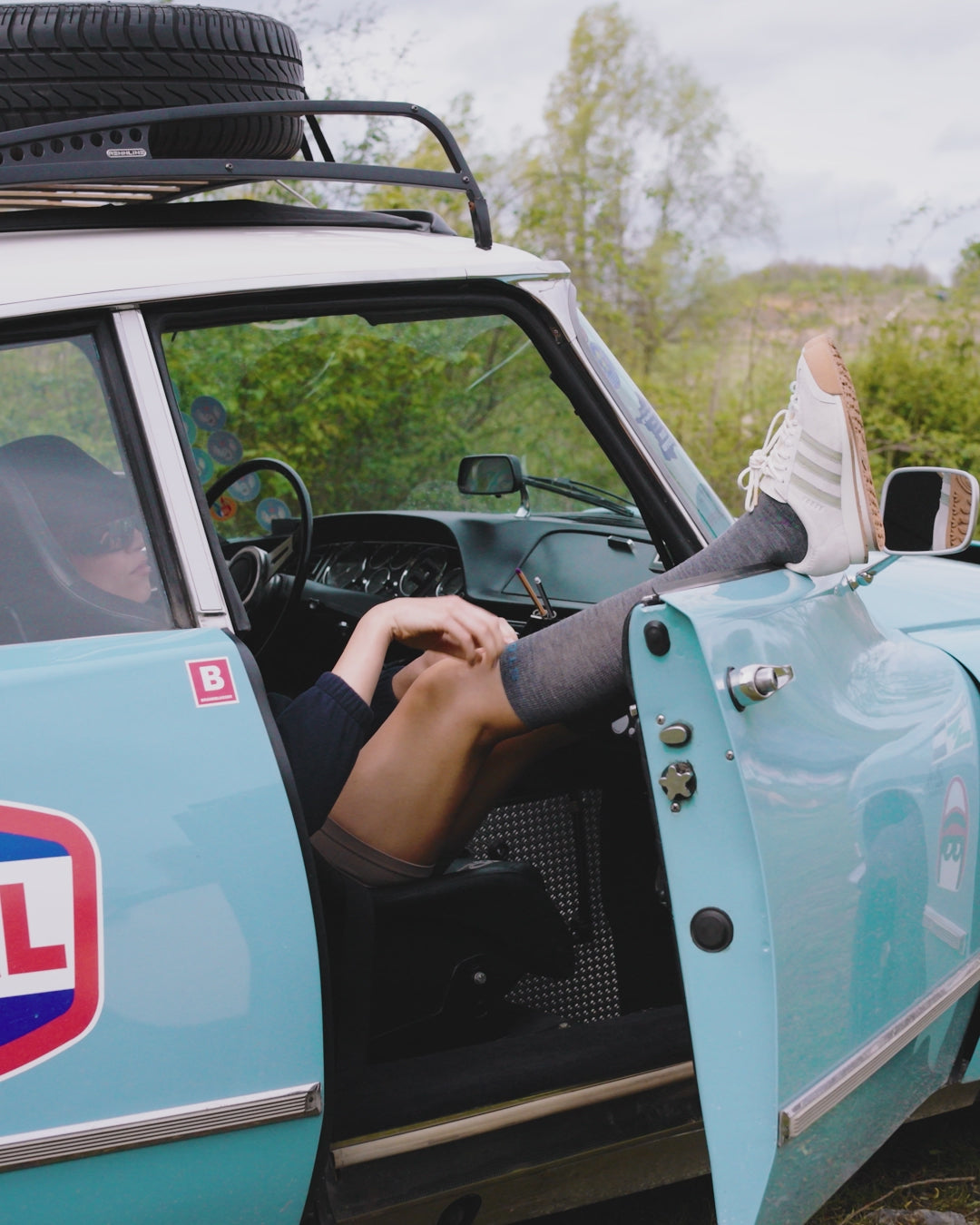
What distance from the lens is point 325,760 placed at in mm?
2004

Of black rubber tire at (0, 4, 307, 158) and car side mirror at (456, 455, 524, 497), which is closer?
black rubber tire at (0, 4, 307, 158)

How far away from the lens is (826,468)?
1912mm

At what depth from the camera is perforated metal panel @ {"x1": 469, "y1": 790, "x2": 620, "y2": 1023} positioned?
2.69 metres

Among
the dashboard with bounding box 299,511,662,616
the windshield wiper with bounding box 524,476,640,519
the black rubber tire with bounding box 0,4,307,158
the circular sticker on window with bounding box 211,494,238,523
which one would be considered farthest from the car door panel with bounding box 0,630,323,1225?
the circular sticker on window with bounding box 211,494,238,523

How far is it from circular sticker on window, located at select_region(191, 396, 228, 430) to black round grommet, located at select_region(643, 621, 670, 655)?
2.09m

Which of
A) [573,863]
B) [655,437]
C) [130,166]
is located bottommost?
[573,863]

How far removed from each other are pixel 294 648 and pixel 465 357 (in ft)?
3.09

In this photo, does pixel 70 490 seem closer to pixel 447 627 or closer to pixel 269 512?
pixel 447 627

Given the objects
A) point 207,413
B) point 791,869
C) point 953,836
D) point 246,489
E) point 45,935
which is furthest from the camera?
point 246,489

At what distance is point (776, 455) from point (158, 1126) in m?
1.34

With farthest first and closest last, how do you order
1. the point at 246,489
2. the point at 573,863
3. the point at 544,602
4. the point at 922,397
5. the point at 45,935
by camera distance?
the point at 922,397 → the point at 246,489 → the point at 544,602 → the point at 573,863 → the point at 45,935

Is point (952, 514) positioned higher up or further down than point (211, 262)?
further down

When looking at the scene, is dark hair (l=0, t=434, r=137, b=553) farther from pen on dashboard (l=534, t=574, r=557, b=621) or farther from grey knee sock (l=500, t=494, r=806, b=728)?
pen on dashboard (l=534, t=574, r=557, b=621)

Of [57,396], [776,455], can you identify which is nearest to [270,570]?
[57,396]
